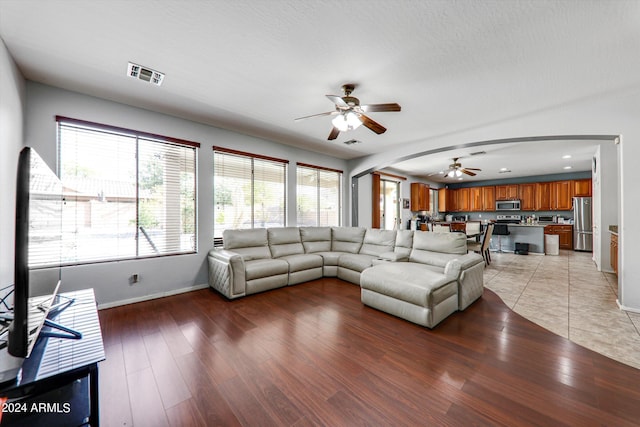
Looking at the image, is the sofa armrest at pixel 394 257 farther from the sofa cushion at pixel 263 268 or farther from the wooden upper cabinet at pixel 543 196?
the wooden upper cabinet at pixel 543 196

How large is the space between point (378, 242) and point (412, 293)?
199cm

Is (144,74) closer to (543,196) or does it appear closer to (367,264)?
(367,264)

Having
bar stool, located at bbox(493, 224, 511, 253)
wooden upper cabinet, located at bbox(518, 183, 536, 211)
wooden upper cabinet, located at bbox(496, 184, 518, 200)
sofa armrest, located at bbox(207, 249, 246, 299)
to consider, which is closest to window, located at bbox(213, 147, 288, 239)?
sofa armrest, located at bbox(207, 249, 246, 299)

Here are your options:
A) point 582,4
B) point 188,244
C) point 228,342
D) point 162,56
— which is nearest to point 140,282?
point 188,244

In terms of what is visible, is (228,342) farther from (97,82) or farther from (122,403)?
(97,82)

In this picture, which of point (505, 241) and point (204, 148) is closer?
point (204, 148)

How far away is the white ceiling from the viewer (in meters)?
1.75

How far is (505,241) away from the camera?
7.54m

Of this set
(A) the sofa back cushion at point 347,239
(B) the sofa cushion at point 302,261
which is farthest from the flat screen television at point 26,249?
(A) the sofa back cushion at point 347,239

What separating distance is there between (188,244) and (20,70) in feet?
8.50

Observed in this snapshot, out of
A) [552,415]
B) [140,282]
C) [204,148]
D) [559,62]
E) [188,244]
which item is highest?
[559,62]

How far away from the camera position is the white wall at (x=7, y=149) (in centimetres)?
203

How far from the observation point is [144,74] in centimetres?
258

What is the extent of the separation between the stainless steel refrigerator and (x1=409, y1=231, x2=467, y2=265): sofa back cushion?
6379mm
